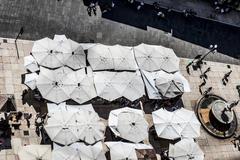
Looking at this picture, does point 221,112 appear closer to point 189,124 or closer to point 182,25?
point 189,124

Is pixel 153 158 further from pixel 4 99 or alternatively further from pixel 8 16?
pixel 8 16

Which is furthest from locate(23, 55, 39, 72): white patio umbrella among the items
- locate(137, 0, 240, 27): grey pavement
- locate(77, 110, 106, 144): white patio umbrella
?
locate(137, 0, 240, 27): grey pavement

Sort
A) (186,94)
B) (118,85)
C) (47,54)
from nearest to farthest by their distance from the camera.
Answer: (47,54)
(118,85)
(186,94)

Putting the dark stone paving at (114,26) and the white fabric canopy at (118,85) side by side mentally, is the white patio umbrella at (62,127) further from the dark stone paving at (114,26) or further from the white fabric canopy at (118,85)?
the dark stone paving at (114,26)

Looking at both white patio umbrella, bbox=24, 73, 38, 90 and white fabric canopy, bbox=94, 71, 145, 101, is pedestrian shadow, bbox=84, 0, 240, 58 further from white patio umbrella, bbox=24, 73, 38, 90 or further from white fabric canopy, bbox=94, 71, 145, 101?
white patio umbrella, bbox=24, 73, 38, 90

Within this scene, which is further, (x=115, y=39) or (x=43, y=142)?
(x=115, y=39)

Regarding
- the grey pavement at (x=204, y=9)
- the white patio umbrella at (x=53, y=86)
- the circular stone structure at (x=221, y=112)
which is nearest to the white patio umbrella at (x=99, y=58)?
the white patio umbrella at (x=53, y=86)

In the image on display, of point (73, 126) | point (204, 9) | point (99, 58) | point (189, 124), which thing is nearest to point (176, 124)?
point (189, 124)

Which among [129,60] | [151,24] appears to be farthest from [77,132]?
[151,24]
